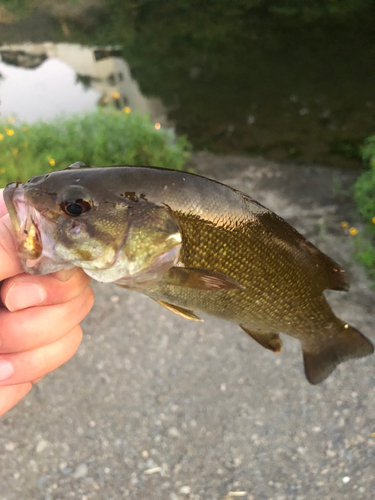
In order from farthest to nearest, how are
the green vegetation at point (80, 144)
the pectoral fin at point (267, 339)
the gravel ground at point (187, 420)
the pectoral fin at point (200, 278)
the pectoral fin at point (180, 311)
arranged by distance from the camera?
the green vegetation at point (80, 144) → the gravel ground at point (187, 420) → the pectoral fin at point (267, 339) → the pectoral fin at point (180, 311) → the pectoral fin at point (200, 278)

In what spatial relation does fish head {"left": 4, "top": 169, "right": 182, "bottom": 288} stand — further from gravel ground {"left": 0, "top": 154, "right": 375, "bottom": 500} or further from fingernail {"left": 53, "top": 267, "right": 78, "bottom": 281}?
gravel ground {"left": 0, "top": 154, "right": 375, "bottom": 500}

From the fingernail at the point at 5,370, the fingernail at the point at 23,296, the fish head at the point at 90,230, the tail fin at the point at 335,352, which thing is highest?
the fish head at the point at 90,230

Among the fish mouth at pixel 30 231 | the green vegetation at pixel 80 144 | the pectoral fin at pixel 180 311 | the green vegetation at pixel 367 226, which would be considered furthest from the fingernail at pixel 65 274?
the green vegetation at pixel 367 226

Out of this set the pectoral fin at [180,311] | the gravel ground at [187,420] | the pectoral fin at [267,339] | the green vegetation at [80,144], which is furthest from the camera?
the green vegetation at [80,144]

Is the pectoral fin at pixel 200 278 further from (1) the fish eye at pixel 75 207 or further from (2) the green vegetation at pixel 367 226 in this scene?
(2) the green vegetation at pixel 367 226

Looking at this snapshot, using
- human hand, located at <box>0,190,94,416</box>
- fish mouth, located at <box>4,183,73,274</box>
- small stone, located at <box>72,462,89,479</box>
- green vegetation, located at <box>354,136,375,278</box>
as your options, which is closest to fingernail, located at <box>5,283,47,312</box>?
human hand, located at <box>0,190,94,416</box>

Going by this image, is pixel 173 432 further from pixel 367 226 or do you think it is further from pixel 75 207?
pixel 367 226

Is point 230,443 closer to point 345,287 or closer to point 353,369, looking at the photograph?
point 353,369
